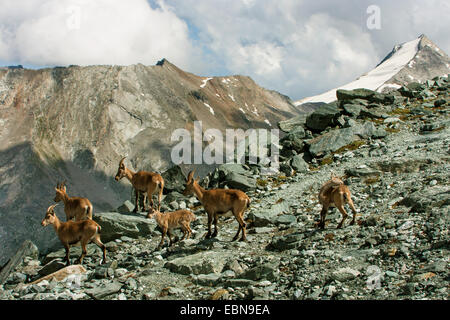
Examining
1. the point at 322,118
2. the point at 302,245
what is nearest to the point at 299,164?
the point at 322,118

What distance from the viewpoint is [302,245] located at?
12.9 meters

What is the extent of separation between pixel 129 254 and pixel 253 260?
612 centimetres

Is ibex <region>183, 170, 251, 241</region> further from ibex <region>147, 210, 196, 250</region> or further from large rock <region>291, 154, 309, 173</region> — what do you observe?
large rock <region>291, 154, 309, 173</region>

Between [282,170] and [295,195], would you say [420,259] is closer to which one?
[295,195]

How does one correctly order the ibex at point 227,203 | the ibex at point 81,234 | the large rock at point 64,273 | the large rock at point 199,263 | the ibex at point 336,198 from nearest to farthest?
the large rock at point 199,263 → the large rock at point 64,273 → the ibex at point 336,198 → the ibex at point 81,234 → the ibex at point 227,203

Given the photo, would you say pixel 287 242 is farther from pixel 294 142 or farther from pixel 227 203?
pixel 294 142

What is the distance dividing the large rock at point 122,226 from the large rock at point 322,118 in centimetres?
1853

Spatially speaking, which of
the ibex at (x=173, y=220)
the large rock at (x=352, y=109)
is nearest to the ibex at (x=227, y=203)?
the ibex at (x=173, y=220)

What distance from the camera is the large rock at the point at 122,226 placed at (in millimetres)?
17781

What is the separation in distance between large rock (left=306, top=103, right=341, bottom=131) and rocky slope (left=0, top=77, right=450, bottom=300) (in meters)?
5.85

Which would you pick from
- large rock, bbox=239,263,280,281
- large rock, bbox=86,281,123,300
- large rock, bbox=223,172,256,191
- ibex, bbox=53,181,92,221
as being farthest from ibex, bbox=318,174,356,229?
ibex, bbox=53,181,92,221

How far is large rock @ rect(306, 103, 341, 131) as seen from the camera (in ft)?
103

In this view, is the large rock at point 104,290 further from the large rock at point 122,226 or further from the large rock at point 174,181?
the large rock at point 174,181

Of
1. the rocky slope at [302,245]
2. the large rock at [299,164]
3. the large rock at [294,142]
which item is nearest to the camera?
the rocky slope at [302,245]
